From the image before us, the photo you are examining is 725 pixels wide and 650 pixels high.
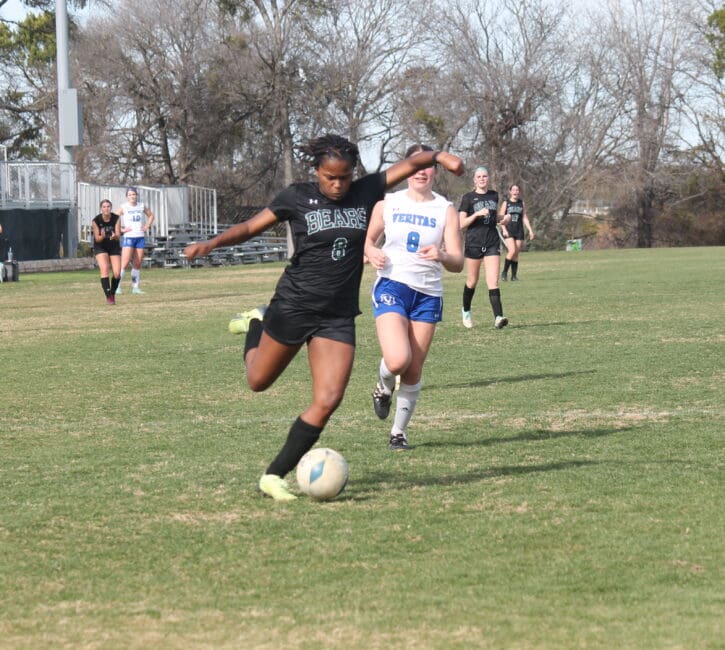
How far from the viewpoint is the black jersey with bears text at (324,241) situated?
6.30 m

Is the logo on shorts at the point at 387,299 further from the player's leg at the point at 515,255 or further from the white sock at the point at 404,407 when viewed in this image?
the player's leg at the point at 515,255

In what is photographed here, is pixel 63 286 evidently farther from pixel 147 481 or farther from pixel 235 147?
pixel 235 147

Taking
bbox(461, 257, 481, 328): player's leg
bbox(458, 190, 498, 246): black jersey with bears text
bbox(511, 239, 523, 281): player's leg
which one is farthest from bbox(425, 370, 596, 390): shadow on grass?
bbox(511, 239, 523, 281): player's leg

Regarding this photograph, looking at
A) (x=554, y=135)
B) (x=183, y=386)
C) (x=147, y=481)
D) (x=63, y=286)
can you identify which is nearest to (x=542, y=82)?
(x=554, y=135)

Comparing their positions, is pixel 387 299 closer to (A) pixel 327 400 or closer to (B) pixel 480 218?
(A) pixel 327 400

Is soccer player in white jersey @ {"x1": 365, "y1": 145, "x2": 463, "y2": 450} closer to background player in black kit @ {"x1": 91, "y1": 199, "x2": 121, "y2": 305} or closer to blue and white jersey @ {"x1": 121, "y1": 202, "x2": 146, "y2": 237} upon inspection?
background player in black kit @ {"x1": 91, "y1": 199, "x2": 121, "y2": 305}

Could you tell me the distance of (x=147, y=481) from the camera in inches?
269

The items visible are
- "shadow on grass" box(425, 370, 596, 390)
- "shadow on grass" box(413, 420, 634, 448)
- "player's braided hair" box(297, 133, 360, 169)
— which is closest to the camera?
"player's braided hair" box(297, 133, 360, 169)

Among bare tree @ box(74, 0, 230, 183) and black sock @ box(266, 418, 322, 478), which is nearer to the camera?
black sock @ box(266, 418, 322, 478)

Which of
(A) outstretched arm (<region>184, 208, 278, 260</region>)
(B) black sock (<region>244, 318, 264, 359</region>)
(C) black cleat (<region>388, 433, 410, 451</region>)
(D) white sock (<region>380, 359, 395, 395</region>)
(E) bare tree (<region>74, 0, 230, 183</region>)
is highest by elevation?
(E) bare tree (<region>74, 0, 230, 183</region>)

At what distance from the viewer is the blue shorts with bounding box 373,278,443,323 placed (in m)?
7.97

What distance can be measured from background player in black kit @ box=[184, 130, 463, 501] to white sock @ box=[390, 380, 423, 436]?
1.49m

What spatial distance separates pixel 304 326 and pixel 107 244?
15.8m

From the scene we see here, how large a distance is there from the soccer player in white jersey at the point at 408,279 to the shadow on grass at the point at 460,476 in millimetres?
869
